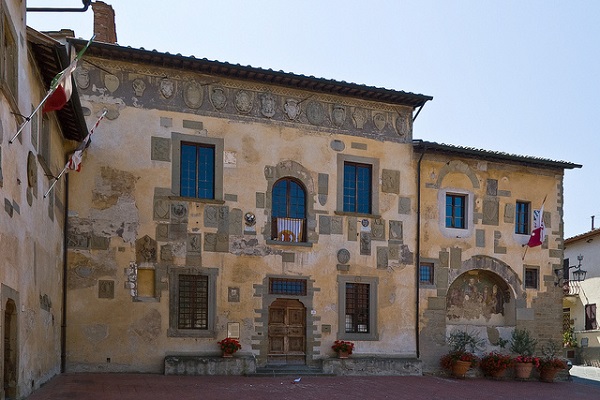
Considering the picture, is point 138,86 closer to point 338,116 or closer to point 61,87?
point 338,116

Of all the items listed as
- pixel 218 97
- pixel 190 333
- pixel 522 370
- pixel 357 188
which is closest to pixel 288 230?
pixel 357 188

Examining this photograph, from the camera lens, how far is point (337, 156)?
767 inches

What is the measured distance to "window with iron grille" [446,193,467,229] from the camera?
21.0 meters

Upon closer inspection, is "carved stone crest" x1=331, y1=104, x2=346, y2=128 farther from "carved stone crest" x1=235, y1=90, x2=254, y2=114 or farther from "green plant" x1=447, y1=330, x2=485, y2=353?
"green plant" x1=447, y1=330, x2=485, y2=353

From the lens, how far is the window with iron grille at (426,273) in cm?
2033

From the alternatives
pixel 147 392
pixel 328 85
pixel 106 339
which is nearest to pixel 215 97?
pixel 328 85

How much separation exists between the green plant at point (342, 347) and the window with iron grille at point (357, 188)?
13.1ft

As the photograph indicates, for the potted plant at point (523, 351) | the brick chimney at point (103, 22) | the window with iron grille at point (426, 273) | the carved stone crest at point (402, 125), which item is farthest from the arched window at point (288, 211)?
the potted plant at point (523, 351)

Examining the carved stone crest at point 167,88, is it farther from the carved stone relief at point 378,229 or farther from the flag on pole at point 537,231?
the flag on pole at point 537,231

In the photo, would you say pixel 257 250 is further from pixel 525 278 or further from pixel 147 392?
pixel 525 278

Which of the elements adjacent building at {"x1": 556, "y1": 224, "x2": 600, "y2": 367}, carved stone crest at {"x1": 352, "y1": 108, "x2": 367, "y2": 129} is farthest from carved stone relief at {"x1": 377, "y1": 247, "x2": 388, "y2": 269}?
adjacent building at {"x1": 556, "y1": 224, "x2": 600, "y2": 367}

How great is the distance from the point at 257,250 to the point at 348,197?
342cm

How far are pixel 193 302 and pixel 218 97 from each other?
5.82 meters

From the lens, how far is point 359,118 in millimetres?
19953
